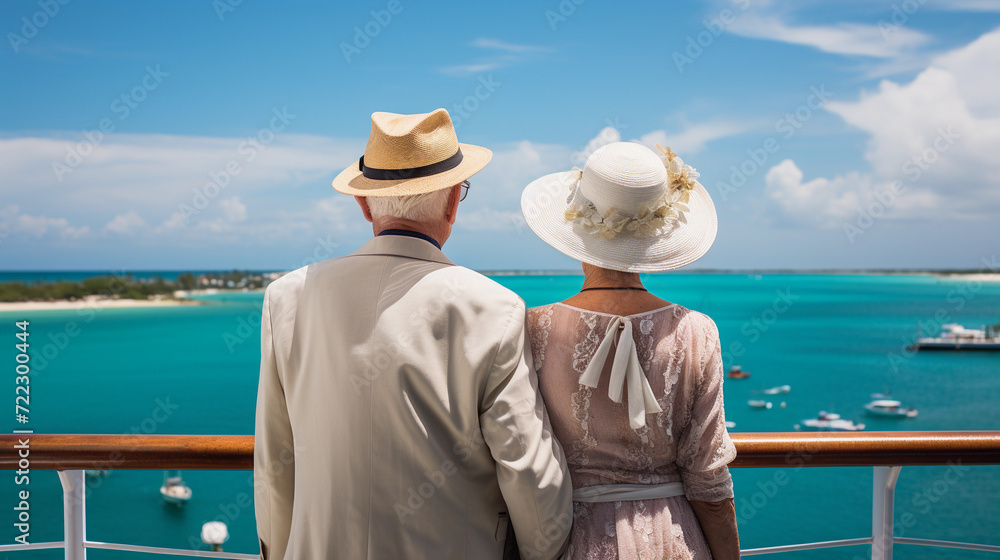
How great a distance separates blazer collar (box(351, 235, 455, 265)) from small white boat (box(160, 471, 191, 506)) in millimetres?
30409

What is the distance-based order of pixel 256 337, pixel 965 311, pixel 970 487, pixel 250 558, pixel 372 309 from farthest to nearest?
1. pixel 965 311
2. pixel 256 337
3. pixel 970 487
4. pixel 250 558
5. pixel 372 309

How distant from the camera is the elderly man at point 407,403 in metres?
1.09

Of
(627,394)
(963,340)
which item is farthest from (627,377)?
(963,340)

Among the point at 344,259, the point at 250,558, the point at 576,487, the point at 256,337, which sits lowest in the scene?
the point at 250,558

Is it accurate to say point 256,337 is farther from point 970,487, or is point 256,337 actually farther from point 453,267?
point 453,267

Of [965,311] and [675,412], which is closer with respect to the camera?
[675,412]

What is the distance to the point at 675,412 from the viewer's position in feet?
3.95

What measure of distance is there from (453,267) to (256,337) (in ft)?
225

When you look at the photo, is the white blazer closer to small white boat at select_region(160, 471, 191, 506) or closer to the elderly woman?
the elderly woman

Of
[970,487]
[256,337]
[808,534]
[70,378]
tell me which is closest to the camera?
[808,534]

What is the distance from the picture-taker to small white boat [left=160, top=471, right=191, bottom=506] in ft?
87.4

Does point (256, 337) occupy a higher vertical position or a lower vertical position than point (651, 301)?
higher

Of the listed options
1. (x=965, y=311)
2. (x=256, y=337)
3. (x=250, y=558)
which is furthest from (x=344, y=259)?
(x=965, y=311)

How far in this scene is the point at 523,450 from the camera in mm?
1106
